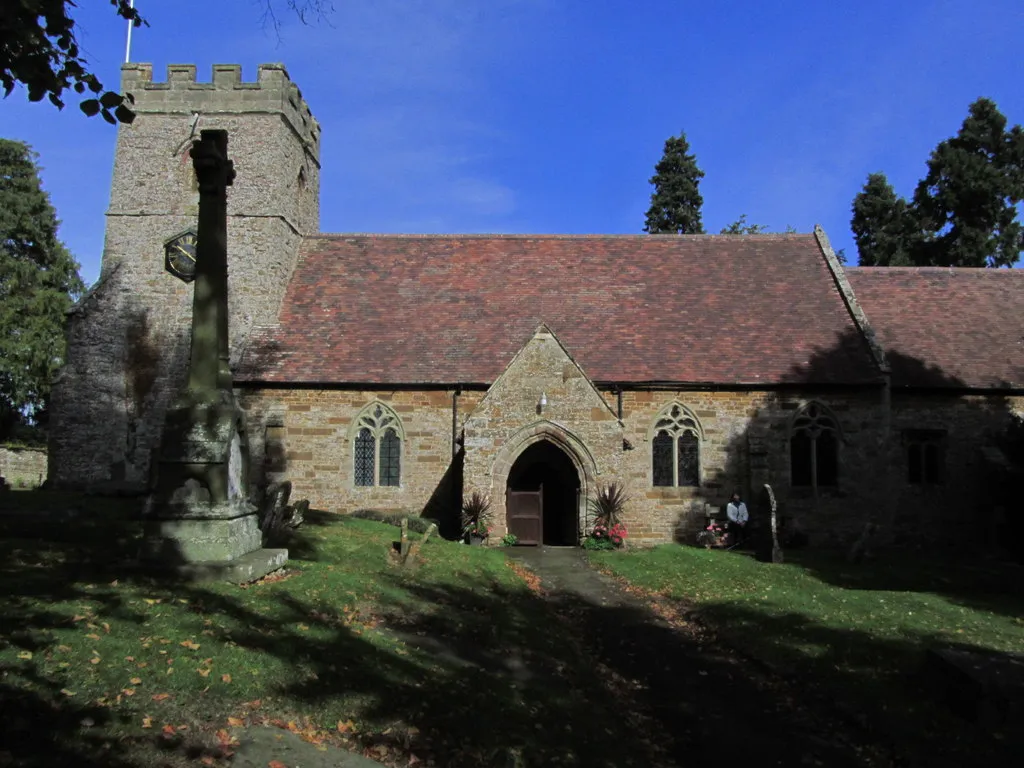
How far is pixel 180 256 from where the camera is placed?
22.5 meters

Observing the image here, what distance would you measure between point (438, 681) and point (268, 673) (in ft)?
5.44

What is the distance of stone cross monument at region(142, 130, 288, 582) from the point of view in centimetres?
961

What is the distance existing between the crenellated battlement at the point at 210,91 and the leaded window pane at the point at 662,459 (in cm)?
1479

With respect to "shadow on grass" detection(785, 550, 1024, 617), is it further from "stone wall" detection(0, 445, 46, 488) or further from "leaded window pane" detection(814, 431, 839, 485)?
"stone wall" detection(0, 445, 46, 488)

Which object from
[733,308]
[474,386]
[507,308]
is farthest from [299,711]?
[733,308]

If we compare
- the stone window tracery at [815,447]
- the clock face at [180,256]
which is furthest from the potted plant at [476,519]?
the clock face at [180,256]

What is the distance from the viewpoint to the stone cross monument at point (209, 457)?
31.5 feet

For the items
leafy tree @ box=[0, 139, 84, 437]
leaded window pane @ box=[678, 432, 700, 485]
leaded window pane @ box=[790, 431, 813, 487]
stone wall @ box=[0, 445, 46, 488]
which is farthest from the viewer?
leafy tree @ box=[0, 139, 84, 437]

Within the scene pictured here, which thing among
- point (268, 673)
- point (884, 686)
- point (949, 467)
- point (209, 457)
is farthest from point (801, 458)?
point (268, 673)

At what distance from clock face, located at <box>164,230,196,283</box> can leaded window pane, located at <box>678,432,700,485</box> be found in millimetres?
14804

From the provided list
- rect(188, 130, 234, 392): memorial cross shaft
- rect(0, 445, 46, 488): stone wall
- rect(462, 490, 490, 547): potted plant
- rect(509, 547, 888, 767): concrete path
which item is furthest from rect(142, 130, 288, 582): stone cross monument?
rect(0, 445, 46, 488): stone wall

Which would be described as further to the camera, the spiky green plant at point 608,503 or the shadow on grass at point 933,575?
the spiky green plant at point 608,503

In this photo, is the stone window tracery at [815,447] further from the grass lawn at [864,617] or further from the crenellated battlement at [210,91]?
the crenellated battlement at [210,91]

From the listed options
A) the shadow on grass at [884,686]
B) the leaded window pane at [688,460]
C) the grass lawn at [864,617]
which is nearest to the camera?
the shadow on grass at [884,686]
